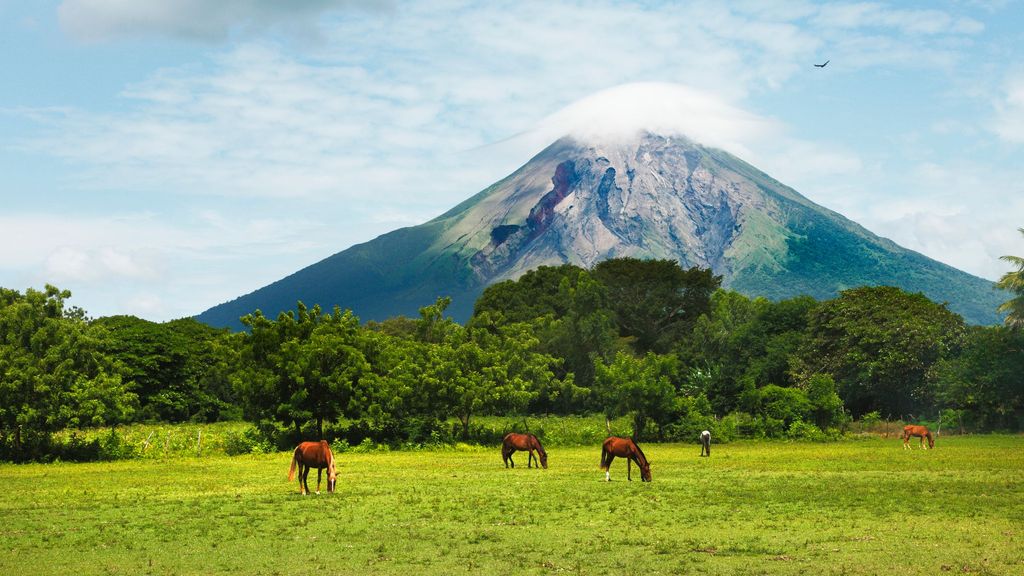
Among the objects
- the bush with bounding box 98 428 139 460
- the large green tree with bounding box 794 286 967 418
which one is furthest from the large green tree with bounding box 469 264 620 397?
the bush with bounding box 98 428 139 460

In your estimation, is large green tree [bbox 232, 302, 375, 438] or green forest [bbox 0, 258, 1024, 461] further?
large green tree [bbox 232, 302, 375, 438]

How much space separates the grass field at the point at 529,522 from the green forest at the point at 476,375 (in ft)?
27.8

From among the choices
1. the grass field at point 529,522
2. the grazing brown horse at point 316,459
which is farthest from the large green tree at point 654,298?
the grazing brown horse at point 316,459

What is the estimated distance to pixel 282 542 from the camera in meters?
16.3

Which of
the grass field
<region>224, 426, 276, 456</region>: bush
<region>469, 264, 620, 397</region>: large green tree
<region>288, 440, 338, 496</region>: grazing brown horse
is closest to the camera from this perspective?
the grass field

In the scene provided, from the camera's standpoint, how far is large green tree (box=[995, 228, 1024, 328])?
57.8 metres

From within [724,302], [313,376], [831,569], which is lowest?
[831,569]

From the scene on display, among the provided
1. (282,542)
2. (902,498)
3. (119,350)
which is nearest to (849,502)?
(902,498)

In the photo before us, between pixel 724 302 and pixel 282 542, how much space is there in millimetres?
87235

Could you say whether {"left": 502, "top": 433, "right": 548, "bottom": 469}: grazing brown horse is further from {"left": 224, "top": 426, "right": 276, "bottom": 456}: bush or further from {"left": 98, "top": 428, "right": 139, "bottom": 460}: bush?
{"left": 98, "top": 428, "right": 139, "bottom": 460}: bush

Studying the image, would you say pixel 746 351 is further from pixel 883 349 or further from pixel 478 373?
pixel 478 373

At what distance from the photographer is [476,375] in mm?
50750

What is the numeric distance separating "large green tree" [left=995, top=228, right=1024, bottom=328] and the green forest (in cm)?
117

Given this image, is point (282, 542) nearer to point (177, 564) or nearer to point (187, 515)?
point (177, 564)
